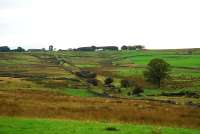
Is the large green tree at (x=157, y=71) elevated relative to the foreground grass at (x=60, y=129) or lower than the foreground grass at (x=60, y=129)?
lower

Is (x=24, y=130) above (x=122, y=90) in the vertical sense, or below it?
above

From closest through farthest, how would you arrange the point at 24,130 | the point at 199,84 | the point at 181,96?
the point at 24,130 → the point at 181,96 → the point at 199,84

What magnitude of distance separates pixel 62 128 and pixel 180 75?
4782 inches

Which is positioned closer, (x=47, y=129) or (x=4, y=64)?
(x=47, y=129)

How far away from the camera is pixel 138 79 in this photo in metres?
132

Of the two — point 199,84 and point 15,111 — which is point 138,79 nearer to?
point 199,84

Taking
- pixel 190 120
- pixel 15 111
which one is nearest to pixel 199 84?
pixel 190 120

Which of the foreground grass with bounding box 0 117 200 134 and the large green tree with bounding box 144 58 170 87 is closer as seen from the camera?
the foreground grass with bounding box 0 117 200 134

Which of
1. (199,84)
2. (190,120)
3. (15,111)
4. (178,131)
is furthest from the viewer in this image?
(199,84)

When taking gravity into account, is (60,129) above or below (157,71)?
above

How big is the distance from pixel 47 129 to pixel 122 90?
254 ft

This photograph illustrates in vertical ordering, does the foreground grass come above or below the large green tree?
above

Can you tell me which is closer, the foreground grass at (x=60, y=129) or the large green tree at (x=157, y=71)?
the foreground grass at (x=60, y=129)

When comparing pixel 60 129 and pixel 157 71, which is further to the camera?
pixel 157 71
